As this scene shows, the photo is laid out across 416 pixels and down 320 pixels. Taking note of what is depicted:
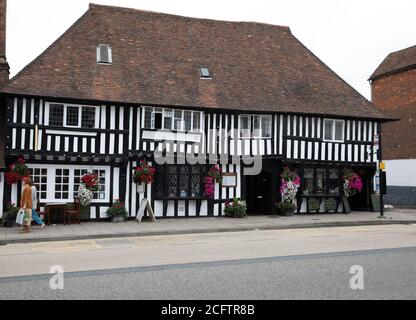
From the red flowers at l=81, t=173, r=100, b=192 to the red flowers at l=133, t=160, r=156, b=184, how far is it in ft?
4.92

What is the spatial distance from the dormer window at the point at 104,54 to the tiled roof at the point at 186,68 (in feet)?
0.69

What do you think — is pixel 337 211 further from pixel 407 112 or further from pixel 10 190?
pixel 10 190

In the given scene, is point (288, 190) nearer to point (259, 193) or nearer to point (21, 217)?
point (259, 193)

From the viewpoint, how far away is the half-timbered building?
1738cm

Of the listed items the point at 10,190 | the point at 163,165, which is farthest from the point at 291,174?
the point at 10,190

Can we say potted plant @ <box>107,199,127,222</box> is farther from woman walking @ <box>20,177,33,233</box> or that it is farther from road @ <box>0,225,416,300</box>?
road @ <box>0,225,416,300</box>

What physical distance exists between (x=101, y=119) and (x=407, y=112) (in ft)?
67.7

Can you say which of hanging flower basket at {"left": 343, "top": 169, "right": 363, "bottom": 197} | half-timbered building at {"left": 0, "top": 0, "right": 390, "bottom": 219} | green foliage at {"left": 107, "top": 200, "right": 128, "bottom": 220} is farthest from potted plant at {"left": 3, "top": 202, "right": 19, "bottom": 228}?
hanging flower basket at {"left": 343, "top": 169, "right": 363, "bottom": 197}

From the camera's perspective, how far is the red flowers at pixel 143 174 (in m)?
17.8

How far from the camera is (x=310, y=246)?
37.9ft

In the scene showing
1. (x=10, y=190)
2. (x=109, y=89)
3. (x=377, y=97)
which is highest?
(x=377, y=97)

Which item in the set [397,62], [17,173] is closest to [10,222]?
[17,173]
